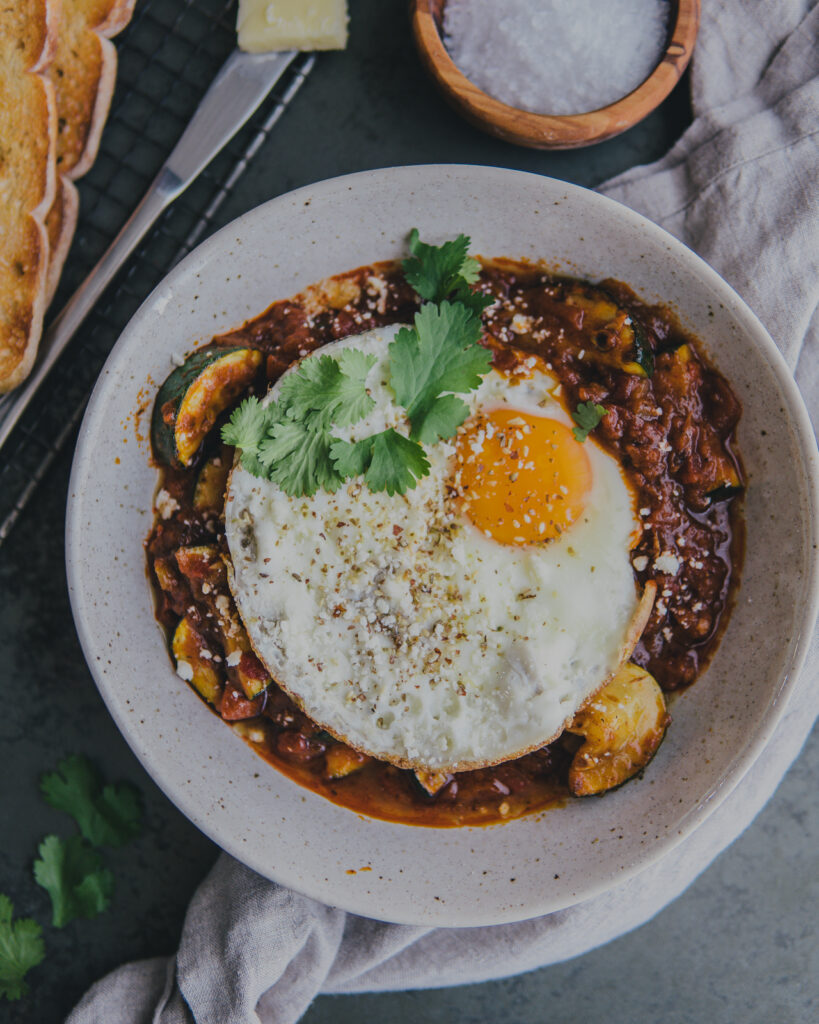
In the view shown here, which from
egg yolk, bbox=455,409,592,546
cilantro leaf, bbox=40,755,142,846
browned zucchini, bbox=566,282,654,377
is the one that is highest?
browned zucchini, bbox=566,282,654,377

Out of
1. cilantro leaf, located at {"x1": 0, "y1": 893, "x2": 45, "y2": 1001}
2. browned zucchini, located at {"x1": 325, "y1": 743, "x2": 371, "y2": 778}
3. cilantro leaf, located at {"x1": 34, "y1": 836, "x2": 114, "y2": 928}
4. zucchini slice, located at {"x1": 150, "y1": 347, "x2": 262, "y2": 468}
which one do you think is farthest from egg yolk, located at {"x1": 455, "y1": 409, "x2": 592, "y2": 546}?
cilantro leaf, located at {"x1": 0, "y1": 893, "x2": 45, "y2": 1001}

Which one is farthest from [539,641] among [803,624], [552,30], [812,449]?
[552,30]

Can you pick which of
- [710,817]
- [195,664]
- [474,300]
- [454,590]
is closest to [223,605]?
[195,664]

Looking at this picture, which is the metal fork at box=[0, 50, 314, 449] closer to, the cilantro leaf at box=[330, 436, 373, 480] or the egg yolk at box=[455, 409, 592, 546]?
the cilantro leaf at box=[330, 436, 373, 480]

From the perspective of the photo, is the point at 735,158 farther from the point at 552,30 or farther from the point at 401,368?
the point at 401,368

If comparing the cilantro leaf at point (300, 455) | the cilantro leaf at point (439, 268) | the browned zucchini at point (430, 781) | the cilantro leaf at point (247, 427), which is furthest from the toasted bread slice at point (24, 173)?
the browned zucchini at point (430, 781)

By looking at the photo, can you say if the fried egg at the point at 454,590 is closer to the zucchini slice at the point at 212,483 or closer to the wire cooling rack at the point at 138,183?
the zucchini slice at the point at 212,483
